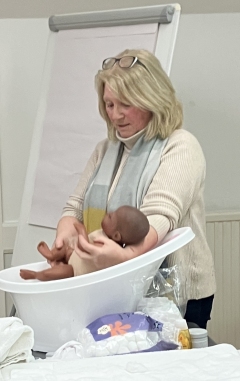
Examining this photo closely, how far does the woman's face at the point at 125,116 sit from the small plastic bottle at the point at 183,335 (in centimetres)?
51

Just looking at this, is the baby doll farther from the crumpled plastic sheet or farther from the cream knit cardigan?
the crumpled plastic sheet

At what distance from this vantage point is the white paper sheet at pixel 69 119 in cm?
188

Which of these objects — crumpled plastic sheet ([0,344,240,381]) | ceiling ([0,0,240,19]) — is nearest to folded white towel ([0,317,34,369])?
crumpled plastic sheet ([0,344,240,381])

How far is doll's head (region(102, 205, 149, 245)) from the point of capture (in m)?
1.11

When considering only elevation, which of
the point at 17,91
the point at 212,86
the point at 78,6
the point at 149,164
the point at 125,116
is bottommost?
the point at 149,164

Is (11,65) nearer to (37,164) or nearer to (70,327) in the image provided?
(37,164)

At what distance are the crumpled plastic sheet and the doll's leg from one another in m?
0.22

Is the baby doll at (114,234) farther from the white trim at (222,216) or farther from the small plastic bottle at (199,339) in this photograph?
the white trim at (222,216)

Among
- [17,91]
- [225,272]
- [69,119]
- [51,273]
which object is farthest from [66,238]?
[225,272]

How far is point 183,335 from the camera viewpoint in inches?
40.9

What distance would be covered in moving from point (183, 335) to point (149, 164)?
1.48 feet

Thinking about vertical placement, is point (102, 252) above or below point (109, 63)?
below

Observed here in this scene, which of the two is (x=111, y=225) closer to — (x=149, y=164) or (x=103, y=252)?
(x=103, y=252)

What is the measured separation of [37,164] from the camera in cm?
204
